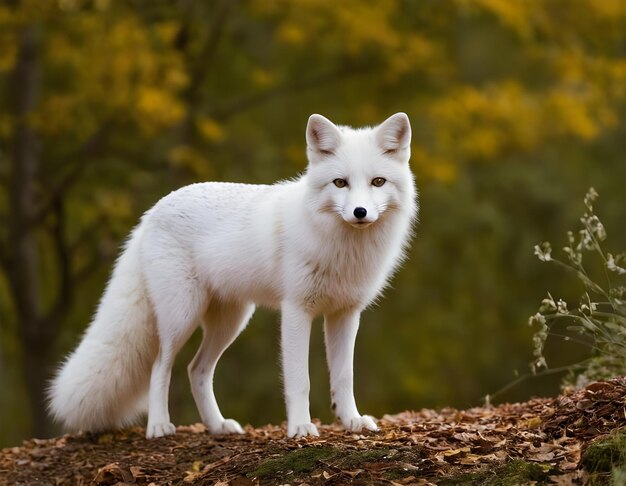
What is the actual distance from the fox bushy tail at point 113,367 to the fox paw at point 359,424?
61.0 inches

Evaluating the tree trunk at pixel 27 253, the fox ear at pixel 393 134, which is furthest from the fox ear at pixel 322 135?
the tree trunk at pixel 27 253

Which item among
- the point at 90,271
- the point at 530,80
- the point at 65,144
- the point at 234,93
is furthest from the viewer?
the point at 530,80

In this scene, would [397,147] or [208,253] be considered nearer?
[397,147]

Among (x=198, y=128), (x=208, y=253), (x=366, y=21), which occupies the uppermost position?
(x=366, y=21)

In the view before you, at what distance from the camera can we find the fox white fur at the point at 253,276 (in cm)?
576

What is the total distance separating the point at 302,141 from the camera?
1580 cm

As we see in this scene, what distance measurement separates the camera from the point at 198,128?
44.8 feet

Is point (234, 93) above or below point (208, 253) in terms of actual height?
above

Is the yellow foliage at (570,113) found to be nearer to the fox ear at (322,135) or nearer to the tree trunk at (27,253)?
the tree trunk at (27,253)

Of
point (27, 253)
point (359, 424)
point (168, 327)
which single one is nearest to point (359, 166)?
point (359, 424)

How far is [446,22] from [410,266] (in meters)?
6.41

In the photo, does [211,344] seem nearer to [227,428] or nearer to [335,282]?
[227,428]

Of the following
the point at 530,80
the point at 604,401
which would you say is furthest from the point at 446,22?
the point at 604,401

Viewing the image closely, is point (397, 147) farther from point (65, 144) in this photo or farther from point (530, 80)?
point (530, 80)
